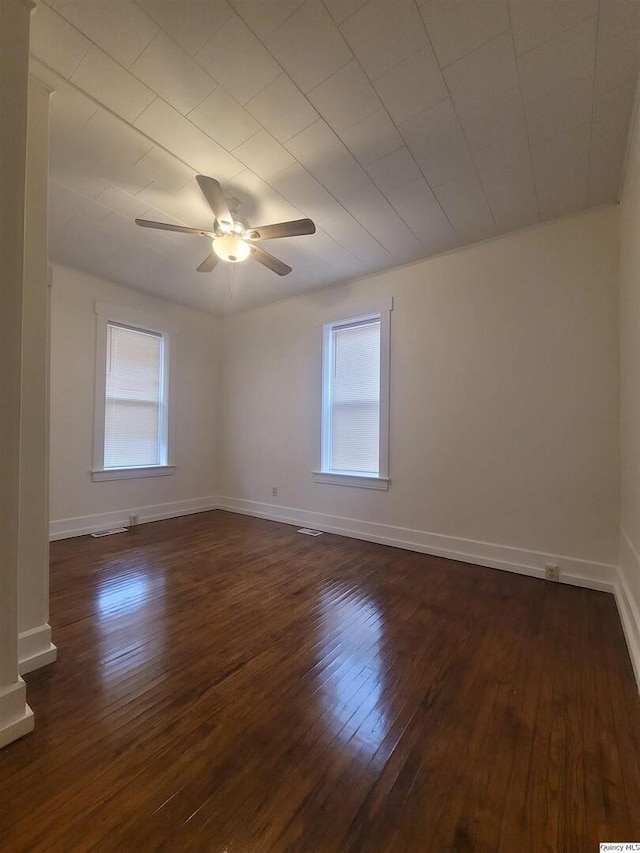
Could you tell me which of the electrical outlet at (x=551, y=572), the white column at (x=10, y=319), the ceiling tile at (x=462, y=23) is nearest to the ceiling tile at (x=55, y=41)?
the white column at (x=10, y=319)

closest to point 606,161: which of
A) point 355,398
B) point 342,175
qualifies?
point 342,175

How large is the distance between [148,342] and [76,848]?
14.6 feet

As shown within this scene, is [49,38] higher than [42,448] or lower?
higher

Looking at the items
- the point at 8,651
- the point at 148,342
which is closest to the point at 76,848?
the point at 8,651

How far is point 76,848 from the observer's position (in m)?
0.93

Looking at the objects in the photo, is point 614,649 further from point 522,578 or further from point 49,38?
point 49,38

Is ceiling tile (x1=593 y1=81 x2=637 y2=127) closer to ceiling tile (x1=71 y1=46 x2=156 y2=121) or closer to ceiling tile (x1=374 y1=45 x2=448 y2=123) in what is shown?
ceiling tile (x1=374 y1=45 x2=448 y2=123)

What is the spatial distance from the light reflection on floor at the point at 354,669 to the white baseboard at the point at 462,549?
46.9 inches

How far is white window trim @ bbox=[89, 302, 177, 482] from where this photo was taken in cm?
397

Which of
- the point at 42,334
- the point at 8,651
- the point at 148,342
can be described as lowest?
the point at 8,651

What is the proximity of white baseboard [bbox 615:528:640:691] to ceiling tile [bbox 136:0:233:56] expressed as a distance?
3157 millimetres

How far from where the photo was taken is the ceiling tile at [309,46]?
147 cm

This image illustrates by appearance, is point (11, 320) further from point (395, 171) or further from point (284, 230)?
point (395, 171)

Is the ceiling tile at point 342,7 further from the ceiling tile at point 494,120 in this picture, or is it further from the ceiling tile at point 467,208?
the ceiling tile at point 467,208
